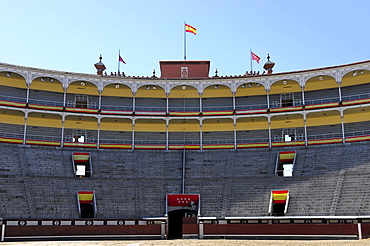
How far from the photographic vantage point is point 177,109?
49688mm

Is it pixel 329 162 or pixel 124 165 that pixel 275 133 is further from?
pixel 124 165

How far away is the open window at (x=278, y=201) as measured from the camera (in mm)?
36391


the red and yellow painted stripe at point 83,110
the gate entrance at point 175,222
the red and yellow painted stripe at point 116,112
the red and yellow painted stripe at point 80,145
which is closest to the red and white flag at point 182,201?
the gate entrance at point 175,222

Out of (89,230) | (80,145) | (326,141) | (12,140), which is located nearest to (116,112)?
(80,145)

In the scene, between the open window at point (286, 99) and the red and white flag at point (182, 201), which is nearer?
the red and white flag at point (182, 201)

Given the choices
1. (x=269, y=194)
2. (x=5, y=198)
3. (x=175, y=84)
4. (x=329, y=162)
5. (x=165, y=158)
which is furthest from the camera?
(x=175, y=84)

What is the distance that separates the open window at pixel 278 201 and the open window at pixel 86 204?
603 inches

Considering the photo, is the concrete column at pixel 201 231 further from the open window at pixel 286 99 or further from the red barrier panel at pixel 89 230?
the open window at pixel 286 99

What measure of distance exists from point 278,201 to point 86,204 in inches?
685

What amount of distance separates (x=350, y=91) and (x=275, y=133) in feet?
30.2

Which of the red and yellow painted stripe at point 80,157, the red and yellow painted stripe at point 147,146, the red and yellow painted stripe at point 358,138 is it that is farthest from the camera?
the red and yellow painted stripe at point 147,146

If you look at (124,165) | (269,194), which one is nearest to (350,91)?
(269,194)

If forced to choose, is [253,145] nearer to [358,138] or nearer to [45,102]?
[358,138]

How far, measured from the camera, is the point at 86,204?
39.1m
